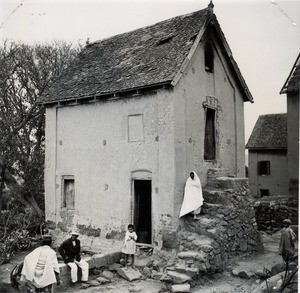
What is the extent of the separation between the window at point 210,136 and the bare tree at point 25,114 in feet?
30.3

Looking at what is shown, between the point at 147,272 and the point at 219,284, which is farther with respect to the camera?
the point at 147,272

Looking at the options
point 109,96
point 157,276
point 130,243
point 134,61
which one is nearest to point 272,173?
point 134,61

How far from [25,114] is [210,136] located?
1189cm

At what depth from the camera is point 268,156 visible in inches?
1185

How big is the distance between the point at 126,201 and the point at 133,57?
19.6 feet

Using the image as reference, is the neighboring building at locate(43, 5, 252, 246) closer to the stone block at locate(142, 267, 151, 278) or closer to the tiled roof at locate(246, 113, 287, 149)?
the stone block at locate(142, 267, 151, 278)

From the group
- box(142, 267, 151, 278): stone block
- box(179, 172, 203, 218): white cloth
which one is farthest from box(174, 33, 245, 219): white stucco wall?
box(142, 267, 151, 278): stone block

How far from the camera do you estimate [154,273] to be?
11500 millimetres

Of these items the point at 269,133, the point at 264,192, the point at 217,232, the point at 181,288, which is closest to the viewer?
the point at 181,288

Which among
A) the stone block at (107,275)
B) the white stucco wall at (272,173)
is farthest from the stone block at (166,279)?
the white stucco wall at (272,173)

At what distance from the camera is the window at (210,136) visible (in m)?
14.8

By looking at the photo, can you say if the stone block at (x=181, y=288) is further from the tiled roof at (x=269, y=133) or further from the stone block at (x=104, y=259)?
the tiled roof at (x=269, y=133)

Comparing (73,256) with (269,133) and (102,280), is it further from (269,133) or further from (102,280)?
(269,133)

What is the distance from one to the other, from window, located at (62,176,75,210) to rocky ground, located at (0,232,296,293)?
3666 mm
